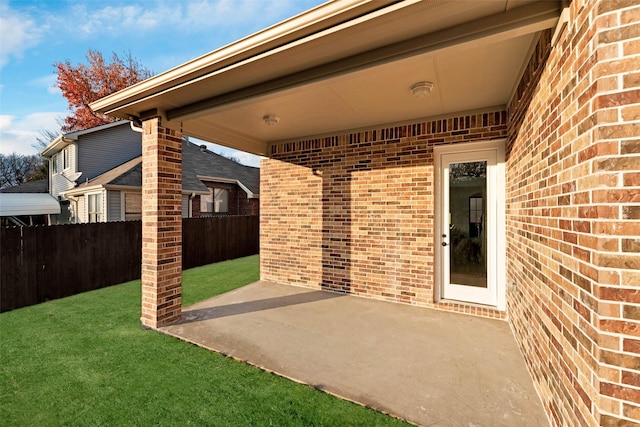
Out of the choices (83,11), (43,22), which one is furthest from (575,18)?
(43,22)

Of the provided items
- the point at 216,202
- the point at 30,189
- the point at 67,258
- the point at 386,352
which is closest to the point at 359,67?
the point at 386,352

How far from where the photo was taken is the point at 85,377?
106 inches

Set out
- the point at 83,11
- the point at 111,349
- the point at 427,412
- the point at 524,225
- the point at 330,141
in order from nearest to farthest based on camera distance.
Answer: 1. the point at 427,412
2. the point at 524,225
3. the point at 111,349
4. the point at 330,141
5. the point at 83,11

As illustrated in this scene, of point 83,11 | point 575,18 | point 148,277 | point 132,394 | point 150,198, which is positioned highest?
point 83,11

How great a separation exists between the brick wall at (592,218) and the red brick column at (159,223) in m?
4.09

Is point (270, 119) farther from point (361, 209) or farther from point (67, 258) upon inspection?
point (67, 258)

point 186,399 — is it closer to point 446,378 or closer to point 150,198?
point 446,378

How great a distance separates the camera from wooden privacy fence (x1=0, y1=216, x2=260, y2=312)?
202 inches

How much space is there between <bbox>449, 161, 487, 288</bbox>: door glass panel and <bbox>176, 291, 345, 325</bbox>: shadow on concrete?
6.81ft

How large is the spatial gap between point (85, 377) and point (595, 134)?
418 centimetres

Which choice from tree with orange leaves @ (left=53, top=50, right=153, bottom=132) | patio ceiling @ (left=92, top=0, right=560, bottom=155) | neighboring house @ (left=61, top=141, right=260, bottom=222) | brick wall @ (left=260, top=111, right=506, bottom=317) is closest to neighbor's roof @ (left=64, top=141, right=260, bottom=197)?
neighboring house @ (left=61, top=141, right=260, bottom=222)

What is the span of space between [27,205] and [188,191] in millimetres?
7910

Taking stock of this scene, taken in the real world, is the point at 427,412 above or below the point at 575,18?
below

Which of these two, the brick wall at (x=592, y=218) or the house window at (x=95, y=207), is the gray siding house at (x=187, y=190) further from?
the brick wall at (x=592, y=218)
